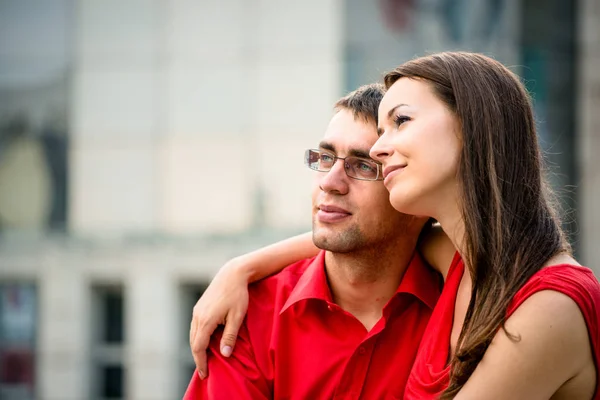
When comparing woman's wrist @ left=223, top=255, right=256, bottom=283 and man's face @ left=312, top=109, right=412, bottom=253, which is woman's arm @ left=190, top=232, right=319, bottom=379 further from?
man's face @ left=312, top=109, right=412, bottom=253

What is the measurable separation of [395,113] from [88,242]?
963 centimetres

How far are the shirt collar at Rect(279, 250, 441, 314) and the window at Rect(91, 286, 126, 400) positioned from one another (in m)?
9.02

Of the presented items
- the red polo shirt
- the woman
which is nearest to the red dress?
the woman

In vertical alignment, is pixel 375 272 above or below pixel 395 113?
below

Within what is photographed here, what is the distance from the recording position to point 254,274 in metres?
3.24

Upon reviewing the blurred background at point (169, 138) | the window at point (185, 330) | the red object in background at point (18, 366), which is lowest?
the red object in background at point (18, 366)

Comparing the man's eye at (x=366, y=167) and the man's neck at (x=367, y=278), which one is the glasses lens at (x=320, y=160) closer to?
the man's eye at (x=366, y=167)

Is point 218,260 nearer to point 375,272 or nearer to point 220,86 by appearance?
point 220,86

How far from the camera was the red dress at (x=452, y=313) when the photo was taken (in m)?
2.27

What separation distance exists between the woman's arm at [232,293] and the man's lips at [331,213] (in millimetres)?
303

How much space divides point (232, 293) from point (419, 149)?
91cm

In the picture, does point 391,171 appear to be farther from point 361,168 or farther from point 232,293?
point 232,293

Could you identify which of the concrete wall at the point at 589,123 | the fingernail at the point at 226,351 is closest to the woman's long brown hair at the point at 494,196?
the fingernail at the point at 226,351

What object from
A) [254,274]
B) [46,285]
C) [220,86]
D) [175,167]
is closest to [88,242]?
[46,285]
